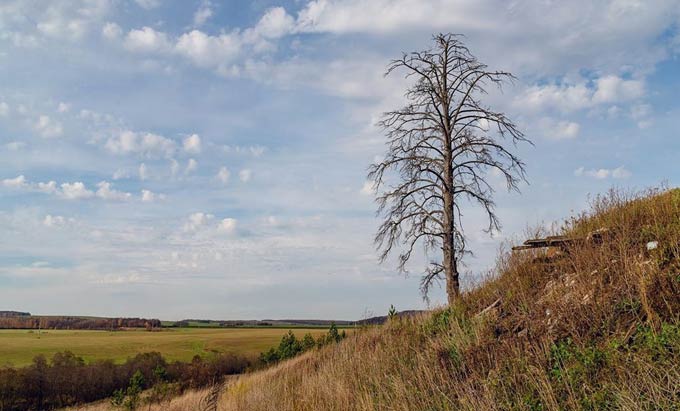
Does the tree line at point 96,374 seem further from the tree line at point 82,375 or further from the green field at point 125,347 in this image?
the green field at point 125,347

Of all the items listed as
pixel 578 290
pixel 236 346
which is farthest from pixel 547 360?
pixel 236 346

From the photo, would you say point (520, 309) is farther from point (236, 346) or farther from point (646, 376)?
point (236, 346)

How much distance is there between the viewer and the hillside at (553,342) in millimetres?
5395

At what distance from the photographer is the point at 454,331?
8.95 metres

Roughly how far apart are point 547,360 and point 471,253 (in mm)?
9588

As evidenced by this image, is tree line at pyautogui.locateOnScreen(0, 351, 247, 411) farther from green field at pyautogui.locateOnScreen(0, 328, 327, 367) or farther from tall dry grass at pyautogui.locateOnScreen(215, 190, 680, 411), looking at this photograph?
tall dry grass at pyautogui.locateOnScreen(215, 190, 680, 411)

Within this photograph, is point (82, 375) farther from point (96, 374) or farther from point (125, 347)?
point (125, 347)

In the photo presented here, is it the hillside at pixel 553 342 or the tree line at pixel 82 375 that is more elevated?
the hillside at pixel 553 342

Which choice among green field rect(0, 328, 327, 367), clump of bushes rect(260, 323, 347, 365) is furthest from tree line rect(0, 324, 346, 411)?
green field rect(0, 328, 327, 367)

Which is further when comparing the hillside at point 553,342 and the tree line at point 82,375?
the tree line at point 82,375

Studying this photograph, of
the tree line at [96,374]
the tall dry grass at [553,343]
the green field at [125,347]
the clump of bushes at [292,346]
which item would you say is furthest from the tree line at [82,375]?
the tall dry grass at [553,343]

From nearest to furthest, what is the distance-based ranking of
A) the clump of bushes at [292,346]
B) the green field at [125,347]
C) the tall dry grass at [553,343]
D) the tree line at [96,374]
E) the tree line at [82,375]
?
the tall dry grass at [553,343], the clump of bushes at [292,346], the tree line at [96,374], the tree line at [82,375], the green field at [125,347]

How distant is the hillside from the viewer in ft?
17.7

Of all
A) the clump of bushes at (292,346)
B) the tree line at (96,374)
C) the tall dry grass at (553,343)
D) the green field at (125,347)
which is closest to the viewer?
the tall dry grass at (553,343)
